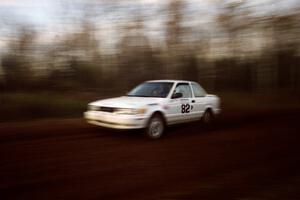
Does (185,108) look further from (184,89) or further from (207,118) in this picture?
(207,118)

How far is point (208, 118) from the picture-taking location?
12312 millimetres

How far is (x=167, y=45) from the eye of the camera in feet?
89.2

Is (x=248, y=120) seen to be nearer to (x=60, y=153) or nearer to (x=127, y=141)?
(x=127, y=141)

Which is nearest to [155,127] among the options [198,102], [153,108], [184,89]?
[153,108]

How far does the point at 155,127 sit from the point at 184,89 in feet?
6.27

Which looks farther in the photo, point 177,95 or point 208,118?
point 208,118

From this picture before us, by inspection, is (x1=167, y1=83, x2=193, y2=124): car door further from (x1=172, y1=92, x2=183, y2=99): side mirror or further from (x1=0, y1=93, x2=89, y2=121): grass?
(x1=0, y1=93, x2=89, y2=121): grass

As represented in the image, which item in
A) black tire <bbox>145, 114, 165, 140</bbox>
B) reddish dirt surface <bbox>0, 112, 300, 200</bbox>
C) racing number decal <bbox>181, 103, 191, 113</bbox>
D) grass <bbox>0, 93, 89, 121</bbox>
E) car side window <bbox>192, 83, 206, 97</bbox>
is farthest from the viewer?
grass <bbox>0, 93, 89, 121</bbox>

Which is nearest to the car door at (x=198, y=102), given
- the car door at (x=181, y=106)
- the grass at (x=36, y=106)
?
the car door at (x=181, y=106)

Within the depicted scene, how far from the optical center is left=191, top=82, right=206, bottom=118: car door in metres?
11.4

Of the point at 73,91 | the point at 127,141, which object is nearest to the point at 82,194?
the point at 127,141

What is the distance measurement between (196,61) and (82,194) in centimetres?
2504

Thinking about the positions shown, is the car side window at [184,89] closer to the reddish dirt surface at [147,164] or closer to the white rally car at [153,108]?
the white rally car at [153,108]

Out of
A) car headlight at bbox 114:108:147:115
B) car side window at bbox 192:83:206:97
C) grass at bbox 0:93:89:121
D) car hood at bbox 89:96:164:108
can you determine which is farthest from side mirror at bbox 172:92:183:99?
grass at bbox 0:93:89:121
